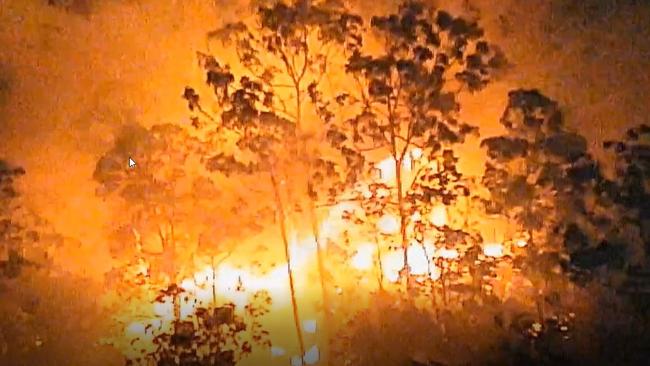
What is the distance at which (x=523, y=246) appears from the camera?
2473mm

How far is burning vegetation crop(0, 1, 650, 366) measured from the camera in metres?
2.47

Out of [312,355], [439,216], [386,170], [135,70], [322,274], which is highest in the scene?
[135,70]

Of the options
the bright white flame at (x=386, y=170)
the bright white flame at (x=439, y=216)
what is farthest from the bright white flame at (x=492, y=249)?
the bright white flame at (x=386, y=170)

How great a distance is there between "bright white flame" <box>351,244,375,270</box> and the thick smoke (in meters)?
0.52

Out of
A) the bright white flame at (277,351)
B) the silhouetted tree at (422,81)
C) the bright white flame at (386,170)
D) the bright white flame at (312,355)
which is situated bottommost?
the bright white flame at (312,355)

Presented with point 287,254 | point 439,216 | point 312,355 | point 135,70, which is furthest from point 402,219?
point 135,70

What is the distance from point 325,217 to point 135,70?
748 millimetres

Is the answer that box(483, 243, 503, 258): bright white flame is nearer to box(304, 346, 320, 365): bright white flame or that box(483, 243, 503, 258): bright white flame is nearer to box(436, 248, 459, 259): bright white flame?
box(436, 248, 459, 259): bright white flame

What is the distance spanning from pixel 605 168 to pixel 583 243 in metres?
0.24

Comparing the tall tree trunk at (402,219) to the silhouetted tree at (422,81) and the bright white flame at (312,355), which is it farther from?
the bright white flame at (312,355)

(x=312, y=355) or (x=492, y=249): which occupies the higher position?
(x=492, y=249)

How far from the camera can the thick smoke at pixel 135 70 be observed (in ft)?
8.06

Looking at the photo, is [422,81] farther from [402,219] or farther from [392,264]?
[392,264]

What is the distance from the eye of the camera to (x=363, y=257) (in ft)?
8.20
